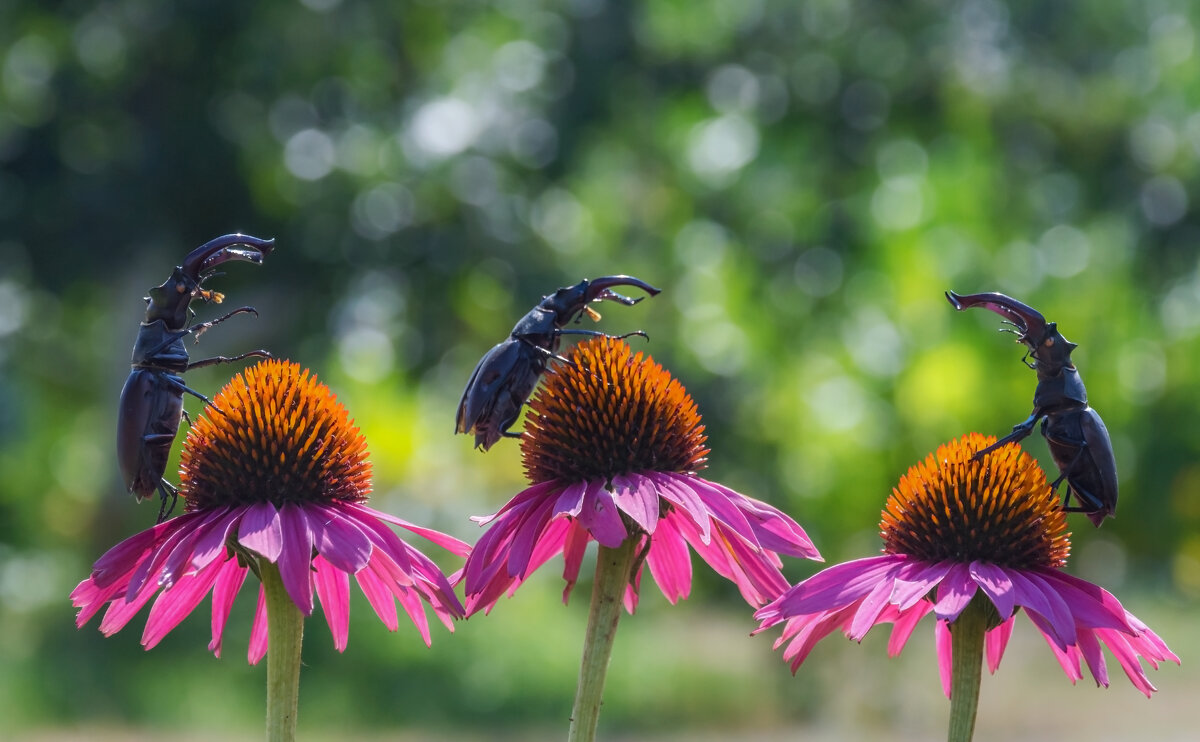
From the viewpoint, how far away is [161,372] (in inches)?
81.4

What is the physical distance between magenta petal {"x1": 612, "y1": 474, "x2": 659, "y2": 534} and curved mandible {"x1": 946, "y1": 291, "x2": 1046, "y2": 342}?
1.80 feet

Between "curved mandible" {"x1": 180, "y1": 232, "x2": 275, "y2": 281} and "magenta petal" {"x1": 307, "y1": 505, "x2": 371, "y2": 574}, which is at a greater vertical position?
"curved mandible" {"x1": 180, "y1": 232, "x2": 275, "y2": 281}

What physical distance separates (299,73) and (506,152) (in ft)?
8.82

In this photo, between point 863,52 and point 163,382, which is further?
point 863,52

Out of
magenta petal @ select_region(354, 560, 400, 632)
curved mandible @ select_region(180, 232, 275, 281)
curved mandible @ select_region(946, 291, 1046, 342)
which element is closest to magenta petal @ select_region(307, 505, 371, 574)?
magenta petal @ select_region(354, 560, 400, 632)

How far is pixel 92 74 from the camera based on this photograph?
49.3 ft

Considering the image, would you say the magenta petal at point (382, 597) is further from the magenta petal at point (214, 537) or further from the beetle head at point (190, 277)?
the beetle head at point (190, 277)

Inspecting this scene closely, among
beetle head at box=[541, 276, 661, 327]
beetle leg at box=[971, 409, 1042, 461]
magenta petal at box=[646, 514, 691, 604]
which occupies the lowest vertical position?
magenta petal at box=[646, 514, 691, 604]

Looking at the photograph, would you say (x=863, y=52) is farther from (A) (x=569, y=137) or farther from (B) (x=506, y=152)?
(B) (x=506, y=152)

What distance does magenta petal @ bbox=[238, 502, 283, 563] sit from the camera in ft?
5.98

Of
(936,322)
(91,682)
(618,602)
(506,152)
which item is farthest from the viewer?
(506,152)

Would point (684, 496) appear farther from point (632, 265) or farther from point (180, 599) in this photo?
point (632, 265)

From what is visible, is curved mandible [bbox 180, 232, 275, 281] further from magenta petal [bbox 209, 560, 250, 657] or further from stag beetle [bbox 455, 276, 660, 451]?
magenta petal [bbox 209, 560, 250, 657]

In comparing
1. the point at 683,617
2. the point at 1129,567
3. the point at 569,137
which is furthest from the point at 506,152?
the point at 1129,567
